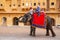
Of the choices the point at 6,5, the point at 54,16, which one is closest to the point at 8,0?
the point at 6,5

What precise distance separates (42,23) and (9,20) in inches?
1084

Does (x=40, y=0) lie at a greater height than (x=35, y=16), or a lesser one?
greater

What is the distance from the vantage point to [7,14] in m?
39.4

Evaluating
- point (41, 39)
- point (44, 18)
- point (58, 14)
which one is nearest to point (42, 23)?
point (44, 18)

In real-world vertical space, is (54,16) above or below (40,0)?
below

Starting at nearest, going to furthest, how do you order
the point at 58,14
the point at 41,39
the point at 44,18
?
the point at 41,39 < the point at 44,18 < the point at 58,14

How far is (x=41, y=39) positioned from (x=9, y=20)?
28.8m

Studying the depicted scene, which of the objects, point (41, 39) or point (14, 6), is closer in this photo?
point (41, 39)

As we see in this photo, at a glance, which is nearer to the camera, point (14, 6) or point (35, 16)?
point (35, 16)

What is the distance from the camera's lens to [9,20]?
39.5 m

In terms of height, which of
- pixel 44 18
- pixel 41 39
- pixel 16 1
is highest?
pixel 16 1

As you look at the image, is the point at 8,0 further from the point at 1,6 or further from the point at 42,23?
the point at 42,23

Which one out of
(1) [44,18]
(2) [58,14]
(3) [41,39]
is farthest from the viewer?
(2) [58,14]

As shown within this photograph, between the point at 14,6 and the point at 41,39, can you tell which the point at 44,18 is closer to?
the point at 41,39
